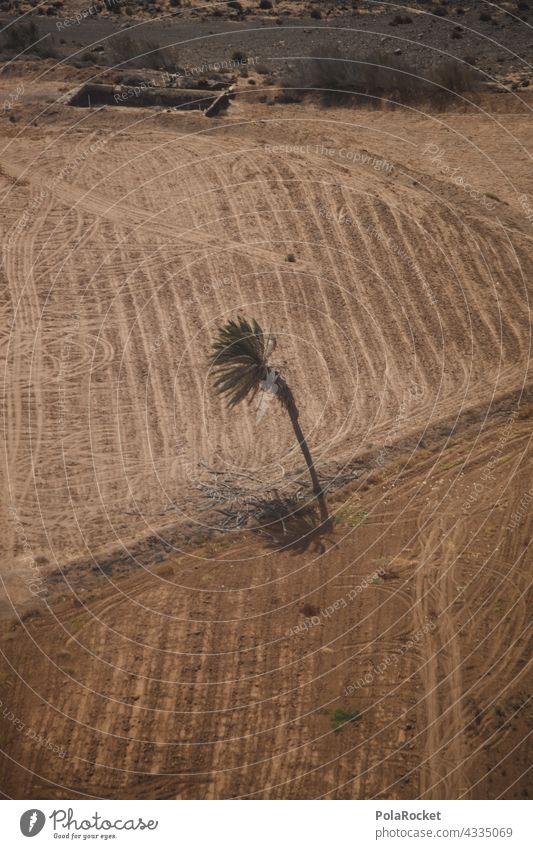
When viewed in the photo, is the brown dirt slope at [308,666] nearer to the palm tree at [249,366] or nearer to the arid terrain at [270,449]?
the arid terrain at [270,449]

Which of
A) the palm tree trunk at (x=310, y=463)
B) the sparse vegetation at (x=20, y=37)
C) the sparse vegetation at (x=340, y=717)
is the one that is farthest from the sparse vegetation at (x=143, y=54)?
the sparse vegetation at (x=340, y=717)

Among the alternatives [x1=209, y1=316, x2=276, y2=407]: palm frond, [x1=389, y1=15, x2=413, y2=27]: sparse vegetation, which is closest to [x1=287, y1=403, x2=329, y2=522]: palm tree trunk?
[x1=209, y1=316, x2=276, y2=407]: palm frond

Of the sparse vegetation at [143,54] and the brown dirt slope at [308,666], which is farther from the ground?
the sparse vegetation at [143,54]

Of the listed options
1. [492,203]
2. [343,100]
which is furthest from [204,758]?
[343,100]

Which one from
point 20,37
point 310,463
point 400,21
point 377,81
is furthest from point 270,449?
point 20,37

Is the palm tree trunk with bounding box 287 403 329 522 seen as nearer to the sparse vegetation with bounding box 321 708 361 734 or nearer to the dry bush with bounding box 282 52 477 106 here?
the sparse vegetation with bounding box 321 708 361 734

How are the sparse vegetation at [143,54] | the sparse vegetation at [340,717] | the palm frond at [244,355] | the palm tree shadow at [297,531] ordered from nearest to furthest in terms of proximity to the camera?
the sparse vegetation at [340,717]
the palm tree shadow at [297,531]
the palm frond at [244,355]
the sparse vegetation at [143,54]

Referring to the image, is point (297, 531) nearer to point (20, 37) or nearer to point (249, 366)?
point (249, 366)
